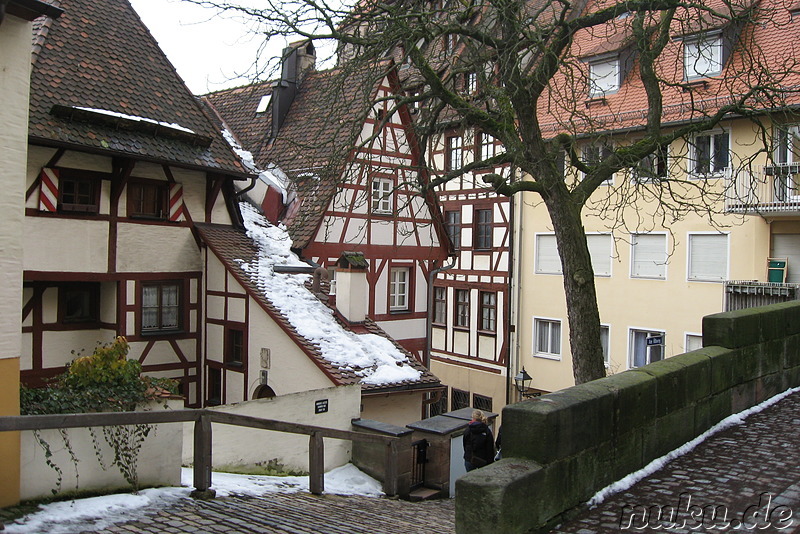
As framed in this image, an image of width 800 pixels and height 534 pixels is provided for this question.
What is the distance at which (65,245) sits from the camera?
12.9 metres

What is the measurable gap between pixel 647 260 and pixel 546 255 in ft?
11.5

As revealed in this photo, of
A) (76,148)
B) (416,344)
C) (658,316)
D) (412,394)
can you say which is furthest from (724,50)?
(76,148)

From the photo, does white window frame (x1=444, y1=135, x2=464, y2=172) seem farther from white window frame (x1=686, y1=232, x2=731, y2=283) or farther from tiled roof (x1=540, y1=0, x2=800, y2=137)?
white window frame (x1=686, y1=232, x2=731, y2=283)

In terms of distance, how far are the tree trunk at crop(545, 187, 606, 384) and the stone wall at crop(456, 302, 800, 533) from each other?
1702 mm

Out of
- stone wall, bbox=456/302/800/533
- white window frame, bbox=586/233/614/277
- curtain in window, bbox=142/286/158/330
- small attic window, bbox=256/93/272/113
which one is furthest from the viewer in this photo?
white window frame, bbox=586/233/614/277

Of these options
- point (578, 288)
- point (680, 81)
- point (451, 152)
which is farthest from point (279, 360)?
point (451, 152)

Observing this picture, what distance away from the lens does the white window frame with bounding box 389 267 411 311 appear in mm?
18734

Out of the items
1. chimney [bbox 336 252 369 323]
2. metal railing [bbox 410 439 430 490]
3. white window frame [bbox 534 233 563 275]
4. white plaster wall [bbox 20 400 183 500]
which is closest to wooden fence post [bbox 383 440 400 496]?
metal railing [bbox 410 439 430 490]

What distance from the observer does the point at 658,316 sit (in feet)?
71.3

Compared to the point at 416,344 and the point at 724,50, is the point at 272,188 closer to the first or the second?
the point at 416,344

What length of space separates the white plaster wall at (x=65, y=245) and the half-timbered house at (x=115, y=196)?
18 mm

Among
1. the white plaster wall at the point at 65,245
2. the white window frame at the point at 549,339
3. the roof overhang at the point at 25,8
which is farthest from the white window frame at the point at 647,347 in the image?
the roof overhang at the point at 25,8

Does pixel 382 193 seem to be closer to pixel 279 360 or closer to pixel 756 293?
pixel 279 360

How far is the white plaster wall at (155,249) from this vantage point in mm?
13852
